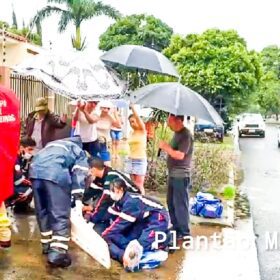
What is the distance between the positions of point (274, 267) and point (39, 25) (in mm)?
23698

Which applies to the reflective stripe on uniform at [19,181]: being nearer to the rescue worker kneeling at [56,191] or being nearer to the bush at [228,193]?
the rescue worker kneeling at [56,191]

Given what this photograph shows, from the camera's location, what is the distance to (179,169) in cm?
646

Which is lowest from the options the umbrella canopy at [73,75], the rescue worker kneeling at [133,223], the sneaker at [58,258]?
the sneaker at [58,258]

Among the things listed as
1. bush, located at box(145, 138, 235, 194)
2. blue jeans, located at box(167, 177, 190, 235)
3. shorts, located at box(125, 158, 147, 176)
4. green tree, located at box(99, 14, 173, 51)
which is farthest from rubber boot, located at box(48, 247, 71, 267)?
green tree, located at box(99, 14, 173, 51)

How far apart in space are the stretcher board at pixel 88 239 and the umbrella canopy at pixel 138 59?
2692 mm

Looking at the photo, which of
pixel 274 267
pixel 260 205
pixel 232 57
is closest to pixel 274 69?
pixel 232 57

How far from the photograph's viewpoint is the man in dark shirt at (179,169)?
252 inches

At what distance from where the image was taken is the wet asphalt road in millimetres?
6660

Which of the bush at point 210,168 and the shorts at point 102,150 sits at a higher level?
the shorts at point 102,150

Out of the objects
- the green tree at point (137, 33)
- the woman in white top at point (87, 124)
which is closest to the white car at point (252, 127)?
the green tree at point (137, 33)

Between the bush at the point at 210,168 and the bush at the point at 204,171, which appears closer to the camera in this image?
the bush at the point at 204,171

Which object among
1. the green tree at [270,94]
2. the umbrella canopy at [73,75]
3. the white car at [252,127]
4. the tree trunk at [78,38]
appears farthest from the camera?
the green tree at [270,94]

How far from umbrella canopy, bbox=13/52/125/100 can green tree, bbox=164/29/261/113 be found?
1839cm

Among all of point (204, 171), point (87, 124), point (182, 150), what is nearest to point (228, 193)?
point (204, 171)
